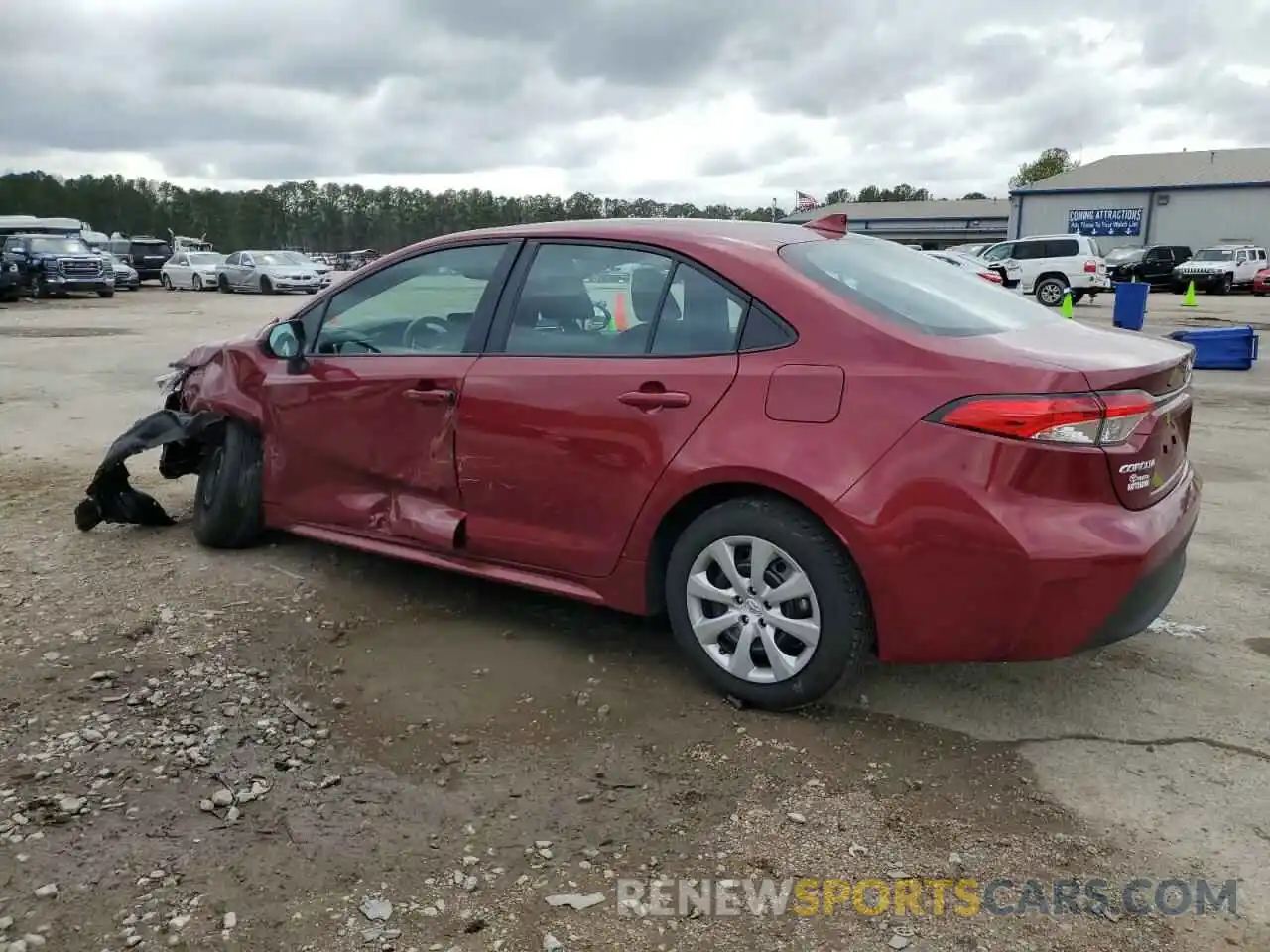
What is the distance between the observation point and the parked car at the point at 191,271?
33.8 metres

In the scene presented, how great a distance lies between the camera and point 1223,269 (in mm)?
34031

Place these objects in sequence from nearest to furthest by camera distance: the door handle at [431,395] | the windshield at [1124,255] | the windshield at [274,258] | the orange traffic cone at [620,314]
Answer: the orange traffic cone at [620,314] < the door handle at [431,395] < the windshield at [274,258] < the windshield at [1124,255]

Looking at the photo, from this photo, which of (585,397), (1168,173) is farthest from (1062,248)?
(1168,173)

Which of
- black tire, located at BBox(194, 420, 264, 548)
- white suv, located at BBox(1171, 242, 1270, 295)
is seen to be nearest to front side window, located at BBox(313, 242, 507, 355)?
black tire, located at BBox(194, 420, 264, 548)

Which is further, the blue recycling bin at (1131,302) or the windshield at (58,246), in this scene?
the windshield at (58,246)

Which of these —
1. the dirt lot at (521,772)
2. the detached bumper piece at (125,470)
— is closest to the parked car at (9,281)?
the detached bumper piece at (125,470)

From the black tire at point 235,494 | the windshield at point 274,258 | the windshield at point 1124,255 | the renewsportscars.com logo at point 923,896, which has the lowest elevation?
the renewsportscars.com logo at point 923,896

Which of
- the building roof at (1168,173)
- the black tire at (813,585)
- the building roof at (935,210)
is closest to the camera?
the black tire at (813,585)

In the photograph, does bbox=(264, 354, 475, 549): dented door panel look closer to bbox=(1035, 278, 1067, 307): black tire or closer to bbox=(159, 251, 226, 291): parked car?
bbox=(1035, 278, 1067, 307): black tire

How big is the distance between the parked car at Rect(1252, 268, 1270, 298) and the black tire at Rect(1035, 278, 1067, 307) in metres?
11.3

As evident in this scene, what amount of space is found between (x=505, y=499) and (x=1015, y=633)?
1.87m

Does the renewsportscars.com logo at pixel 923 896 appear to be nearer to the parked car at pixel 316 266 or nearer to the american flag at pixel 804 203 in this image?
the parked car at pixel 316 266

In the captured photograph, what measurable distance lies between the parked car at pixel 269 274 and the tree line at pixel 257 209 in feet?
135

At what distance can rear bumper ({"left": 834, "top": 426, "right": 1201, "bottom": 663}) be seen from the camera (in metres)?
3.00
